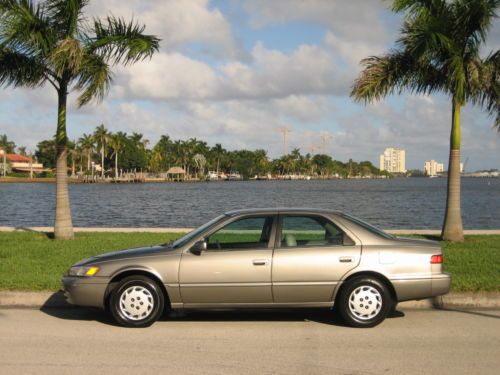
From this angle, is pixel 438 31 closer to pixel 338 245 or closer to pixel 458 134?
pixel 458 134

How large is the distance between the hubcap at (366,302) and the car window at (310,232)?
592 millimetres

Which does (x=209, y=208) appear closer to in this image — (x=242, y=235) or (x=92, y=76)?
(x=92, y=76)

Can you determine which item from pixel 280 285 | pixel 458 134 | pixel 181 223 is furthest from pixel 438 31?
pixel 181 223

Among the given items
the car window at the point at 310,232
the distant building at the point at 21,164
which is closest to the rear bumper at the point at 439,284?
the car window at the point at 310,232

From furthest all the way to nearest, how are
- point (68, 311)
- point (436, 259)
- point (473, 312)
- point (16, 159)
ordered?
point (16, 159) < point (68, 311) < point (473, 312) < point (436, 259)

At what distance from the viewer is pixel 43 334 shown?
7.11 metres

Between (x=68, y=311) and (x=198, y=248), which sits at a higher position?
(x=198, y=248)

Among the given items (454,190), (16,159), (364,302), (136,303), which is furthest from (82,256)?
(16,159)

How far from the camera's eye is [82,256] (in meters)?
12.4

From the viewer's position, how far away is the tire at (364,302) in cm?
731

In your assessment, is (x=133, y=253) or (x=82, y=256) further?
(x=82, y=256)

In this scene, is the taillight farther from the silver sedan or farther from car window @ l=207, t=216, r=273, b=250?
car window @ l=207, t=216, r=273, b=250

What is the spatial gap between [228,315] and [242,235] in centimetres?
120

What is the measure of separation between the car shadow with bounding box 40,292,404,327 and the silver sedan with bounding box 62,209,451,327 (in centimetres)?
47
